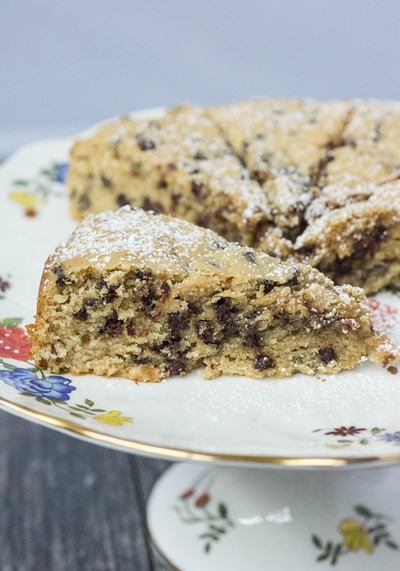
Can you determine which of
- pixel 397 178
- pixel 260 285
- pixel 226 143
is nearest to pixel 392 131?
pixel 397 178

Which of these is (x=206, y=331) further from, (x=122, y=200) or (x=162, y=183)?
(x=122, y=200)

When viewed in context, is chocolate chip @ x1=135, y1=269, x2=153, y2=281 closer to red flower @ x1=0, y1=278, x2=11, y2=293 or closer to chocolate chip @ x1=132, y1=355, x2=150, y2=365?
chocolate chip @ x1=132, y1=355, x2=150, y2=365

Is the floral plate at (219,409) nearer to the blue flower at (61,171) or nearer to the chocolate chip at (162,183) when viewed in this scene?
the chocolate chip at (162,183)

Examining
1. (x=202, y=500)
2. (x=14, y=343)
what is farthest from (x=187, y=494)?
(x=14, y=343)

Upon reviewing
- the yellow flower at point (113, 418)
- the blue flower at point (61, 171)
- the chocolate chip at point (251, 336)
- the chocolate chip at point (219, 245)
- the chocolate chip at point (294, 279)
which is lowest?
the yellow flower at point (113, 418)

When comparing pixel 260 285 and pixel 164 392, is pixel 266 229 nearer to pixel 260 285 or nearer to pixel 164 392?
pixel 260 285

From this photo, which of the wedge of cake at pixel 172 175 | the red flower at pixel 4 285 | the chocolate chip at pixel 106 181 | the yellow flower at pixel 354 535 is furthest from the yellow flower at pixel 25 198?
the yellow flower at pixel 354 535

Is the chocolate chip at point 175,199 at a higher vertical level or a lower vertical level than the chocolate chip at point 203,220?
higher
